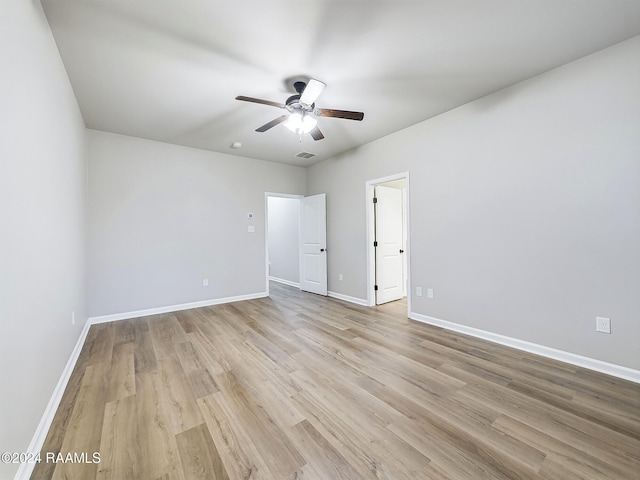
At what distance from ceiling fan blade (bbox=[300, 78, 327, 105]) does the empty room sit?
0.04m

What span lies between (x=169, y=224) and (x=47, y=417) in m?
2.99

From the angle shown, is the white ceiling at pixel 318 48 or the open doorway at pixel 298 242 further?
the open doorway at pixel 298 242

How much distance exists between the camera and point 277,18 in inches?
70.9

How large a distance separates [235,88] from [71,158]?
181 cm

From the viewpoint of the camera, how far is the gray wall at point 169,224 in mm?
3682

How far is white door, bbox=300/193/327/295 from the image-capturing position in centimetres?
513

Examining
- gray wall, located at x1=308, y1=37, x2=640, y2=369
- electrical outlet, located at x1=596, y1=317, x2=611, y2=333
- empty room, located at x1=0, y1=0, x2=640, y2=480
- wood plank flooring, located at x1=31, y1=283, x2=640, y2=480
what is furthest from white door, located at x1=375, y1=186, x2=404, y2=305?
electrical outlet, located at x1=596, y1=317, x2=611, y2=333

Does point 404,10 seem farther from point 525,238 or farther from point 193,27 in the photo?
point 525,238

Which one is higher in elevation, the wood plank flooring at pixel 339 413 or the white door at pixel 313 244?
the white door at pixel 313 244

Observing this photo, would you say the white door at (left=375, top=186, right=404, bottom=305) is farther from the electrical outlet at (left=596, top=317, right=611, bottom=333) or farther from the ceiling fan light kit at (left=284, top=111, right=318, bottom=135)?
the electrical outlet at (left=596, top=317, right=611, bottom=333)

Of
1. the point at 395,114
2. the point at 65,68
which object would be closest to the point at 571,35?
the point at 395,114

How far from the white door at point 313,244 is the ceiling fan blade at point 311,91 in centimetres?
270

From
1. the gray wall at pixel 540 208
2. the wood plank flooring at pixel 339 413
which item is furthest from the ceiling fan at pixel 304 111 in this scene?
the wood plank flooring at pixel 339 413

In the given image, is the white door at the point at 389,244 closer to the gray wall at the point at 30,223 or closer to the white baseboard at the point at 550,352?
the white baseboard at the point at 550,352
